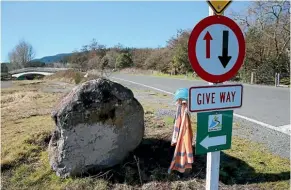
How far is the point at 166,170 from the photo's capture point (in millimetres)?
4434

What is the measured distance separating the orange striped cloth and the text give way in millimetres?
1758

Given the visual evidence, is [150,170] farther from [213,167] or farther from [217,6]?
[217,6]

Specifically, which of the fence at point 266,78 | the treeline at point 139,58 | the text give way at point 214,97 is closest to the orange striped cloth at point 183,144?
the text give way at point 214,97

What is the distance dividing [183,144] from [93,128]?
1378 mm

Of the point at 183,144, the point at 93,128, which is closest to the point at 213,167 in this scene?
the point at 183,144

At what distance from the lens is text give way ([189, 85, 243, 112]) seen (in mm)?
2344

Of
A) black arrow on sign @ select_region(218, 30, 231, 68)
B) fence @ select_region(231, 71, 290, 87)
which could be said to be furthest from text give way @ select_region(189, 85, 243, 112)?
fence @ select_region(231, 71, 290, 87)

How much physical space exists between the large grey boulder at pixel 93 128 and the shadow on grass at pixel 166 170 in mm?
218

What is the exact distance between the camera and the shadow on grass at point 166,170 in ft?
13.8

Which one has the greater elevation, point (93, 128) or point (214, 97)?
point (214, 97)

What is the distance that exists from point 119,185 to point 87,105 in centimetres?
126

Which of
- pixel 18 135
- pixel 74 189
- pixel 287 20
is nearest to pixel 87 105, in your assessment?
pixel 74 189

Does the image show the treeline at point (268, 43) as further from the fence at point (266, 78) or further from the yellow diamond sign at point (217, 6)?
the yellow diamond sign at point (217, 6)

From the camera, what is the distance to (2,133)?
7.02m
